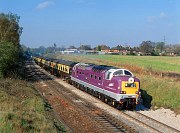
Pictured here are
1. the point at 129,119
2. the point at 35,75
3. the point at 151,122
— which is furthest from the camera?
the point at 35,75

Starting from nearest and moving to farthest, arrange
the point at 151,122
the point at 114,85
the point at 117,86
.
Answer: the point at 151,122
the point at 117,86
the point at 114,85

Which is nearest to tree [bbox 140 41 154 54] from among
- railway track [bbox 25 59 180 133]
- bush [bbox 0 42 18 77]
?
bush [bbox 0 42 18 77]

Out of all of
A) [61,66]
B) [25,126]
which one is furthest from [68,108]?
[61,66]

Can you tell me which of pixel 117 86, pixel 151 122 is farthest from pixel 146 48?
pixel 151 122

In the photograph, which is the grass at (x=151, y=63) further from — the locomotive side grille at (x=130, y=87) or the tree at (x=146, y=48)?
the tree at (x=146, y=48)

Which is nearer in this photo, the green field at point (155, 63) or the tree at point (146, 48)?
the green field at point (155, 63)

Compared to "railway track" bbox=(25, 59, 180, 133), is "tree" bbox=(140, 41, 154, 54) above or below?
above

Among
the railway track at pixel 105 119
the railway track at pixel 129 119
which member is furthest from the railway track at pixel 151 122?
the railway track at pixel 105 119

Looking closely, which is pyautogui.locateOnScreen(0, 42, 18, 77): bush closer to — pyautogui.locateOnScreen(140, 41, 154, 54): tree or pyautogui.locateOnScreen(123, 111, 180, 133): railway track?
pyautogui.locateOnScreen(123, 111, 180, 133): railway track

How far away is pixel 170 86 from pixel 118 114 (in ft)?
23.0

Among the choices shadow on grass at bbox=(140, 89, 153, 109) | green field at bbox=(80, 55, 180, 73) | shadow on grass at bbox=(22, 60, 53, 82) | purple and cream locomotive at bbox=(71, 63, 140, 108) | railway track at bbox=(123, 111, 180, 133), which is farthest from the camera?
green field at bbox=(80, 55, 180, 73)

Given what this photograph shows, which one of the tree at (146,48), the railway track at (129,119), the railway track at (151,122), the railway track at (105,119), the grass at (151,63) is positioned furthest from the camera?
the tree at (146,48)

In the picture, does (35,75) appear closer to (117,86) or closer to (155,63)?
(155,63)

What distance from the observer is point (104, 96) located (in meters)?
28.6
